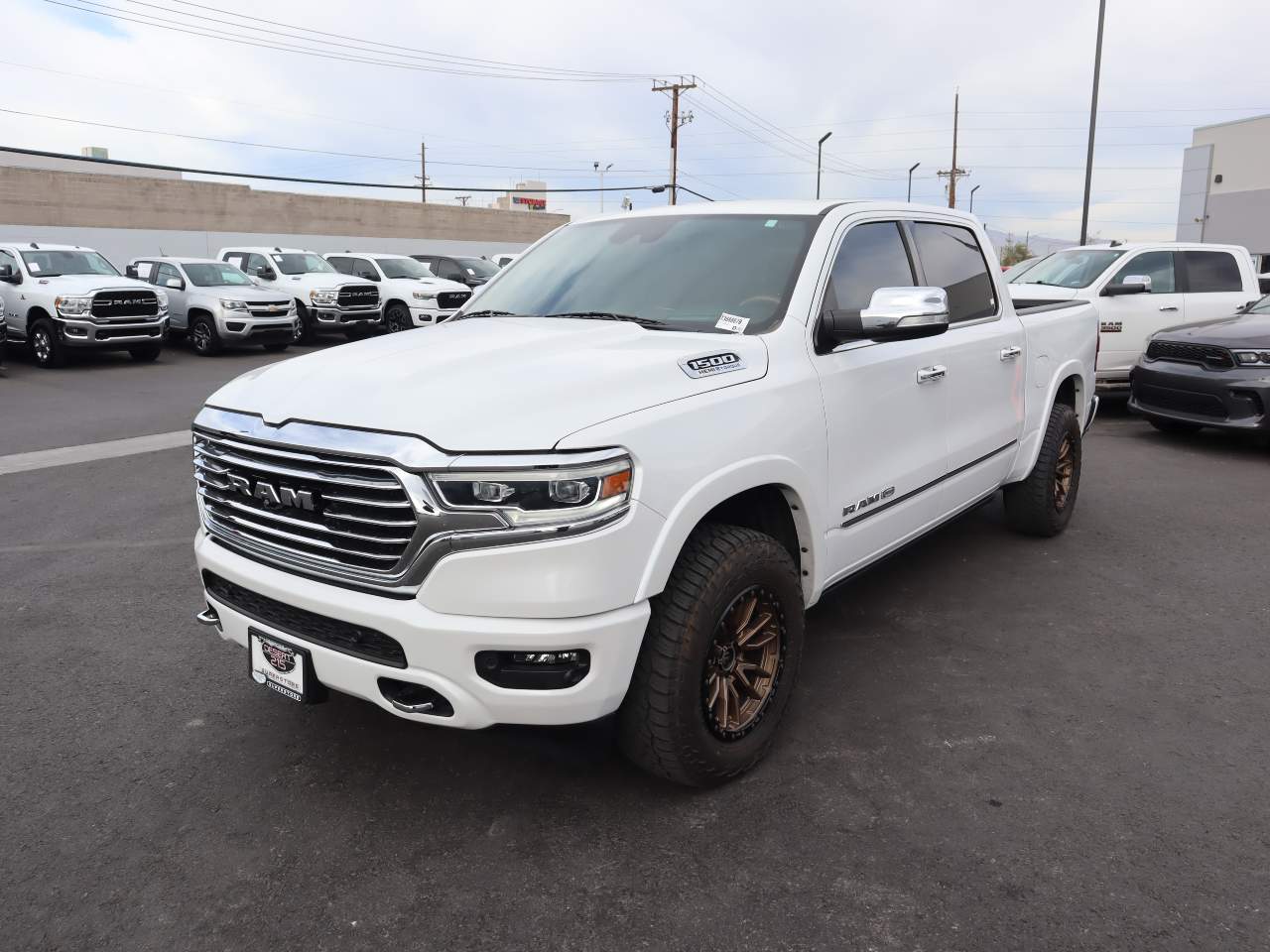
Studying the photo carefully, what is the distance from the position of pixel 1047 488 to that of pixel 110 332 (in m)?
14.6

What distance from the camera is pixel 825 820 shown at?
9.84 ft

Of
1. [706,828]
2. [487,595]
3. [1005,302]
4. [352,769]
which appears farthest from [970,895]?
[1005,302]

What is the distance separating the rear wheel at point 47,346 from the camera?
602 inches

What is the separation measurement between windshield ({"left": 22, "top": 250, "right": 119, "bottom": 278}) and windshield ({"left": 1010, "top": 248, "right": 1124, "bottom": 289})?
1434 cm

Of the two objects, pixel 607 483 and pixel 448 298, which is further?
pixel 448 298

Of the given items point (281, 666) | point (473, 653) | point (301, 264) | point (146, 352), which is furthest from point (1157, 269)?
point (301, 264)

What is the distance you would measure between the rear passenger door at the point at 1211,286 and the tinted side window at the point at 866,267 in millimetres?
8339

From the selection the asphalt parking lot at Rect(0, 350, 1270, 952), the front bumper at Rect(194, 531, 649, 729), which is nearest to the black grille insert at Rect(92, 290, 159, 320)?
the asphalt parking lot at Rect(0, 350, 1270, 952)

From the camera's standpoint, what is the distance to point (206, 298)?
17.2 metres

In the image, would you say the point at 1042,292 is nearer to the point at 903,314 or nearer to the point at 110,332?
the point at 903,314

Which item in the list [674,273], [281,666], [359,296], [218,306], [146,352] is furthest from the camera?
[359,296]

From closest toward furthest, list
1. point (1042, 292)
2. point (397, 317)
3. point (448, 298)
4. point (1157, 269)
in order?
point (1042, 292), point (1157, 269), point (448, 298), point (397, 317)

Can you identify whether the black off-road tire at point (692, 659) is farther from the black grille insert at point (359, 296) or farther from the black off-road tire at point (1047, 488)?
the black grille insert at point (359, 296)

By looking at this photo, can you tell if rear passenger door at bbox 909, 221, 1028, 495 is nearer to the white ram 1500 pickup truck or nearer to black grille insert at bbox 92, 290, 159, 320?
the white ram 1500 pickup truck
